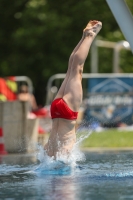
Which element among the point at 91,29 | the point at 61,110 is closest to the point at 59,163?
the point at 61,110

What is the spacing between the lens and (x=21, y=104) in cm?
1504

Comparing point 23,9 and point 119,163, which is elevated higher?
point 23,9

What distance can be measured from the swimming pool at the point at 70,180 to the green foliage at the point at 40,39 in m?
17.2

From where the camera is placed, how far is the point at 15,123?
15.0 m

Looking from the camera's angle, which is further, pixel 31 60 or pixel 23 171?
pixel 31 60

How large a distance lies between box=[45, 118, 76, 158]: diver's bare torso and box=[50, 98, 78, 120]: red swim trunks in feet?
0.19

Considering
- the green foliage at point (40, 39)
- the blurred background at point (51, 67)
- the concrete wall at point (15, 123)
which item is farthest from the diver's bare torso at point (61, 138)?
the green foliage at point (40, 39)

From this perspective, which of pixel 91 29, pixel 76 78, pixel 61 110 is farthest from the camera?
pixel 91 29

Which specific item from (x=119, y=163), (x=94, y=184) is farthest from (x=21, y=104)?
(x=94, y=184)

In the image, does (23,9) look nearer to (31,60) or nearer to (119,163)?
(31,60)

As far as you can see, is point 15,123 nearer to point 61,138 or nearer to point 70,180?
point 61,138

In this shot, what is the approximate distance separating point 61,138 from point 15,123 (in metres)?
6.46

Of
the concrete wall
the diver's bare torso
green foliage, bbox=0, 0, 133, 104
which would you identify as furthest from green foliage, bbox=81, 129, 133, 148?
green foliage, bbox=0, 0, 133, 104

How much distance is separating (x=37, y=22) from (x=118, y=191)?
24094 millimetres
